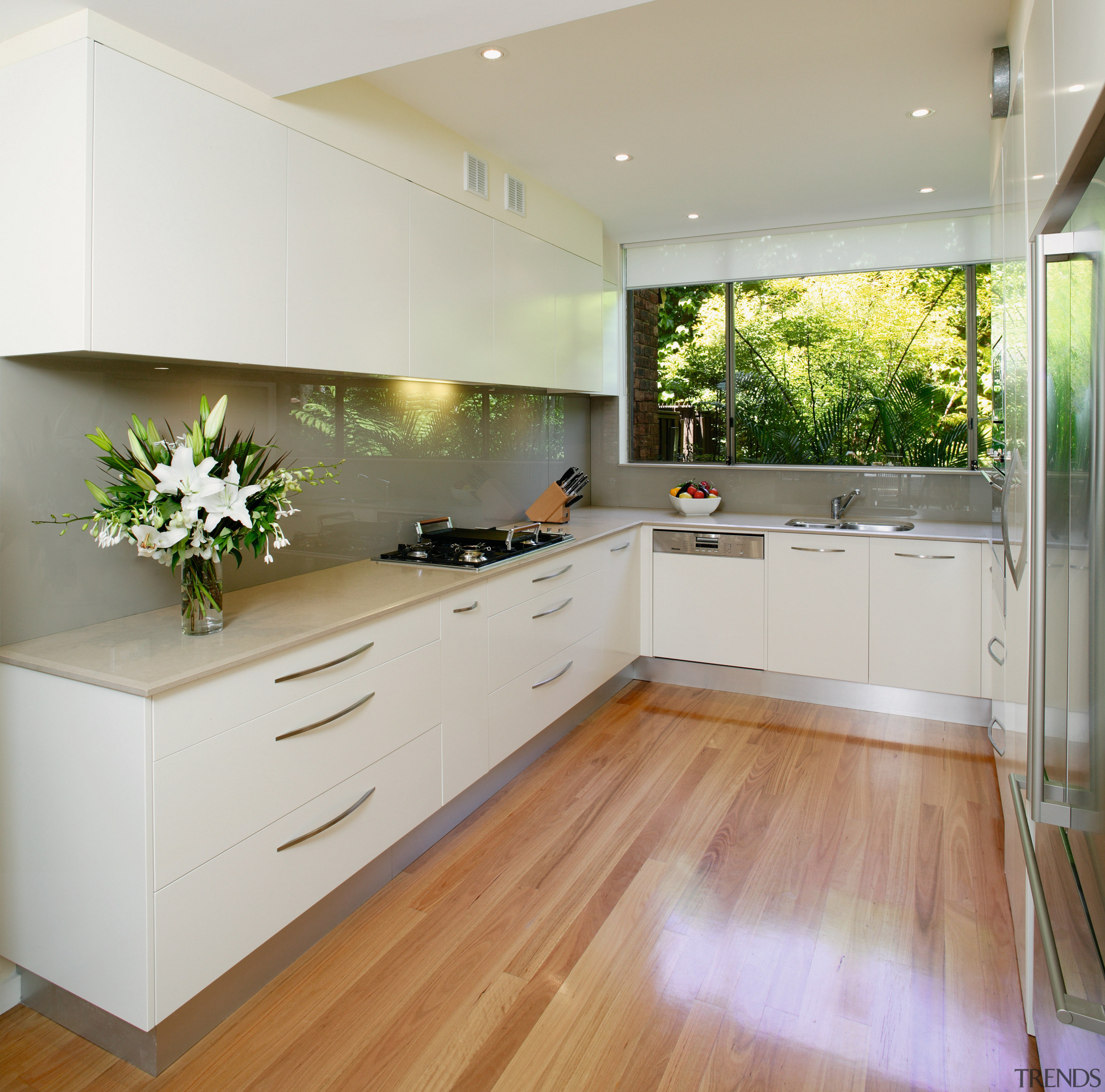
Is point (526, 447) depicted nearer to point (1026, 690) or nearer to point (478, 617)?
point (478, 617)

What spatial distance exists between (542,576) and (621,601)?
0.98 metres

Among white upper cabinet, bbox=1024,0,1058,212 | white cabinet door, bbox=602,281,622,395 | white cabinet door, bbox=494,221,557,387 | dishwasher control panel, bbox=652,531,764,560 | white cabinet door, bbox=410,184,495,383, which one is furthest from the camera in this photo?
white cabinet door, bbox=602,281,622,395

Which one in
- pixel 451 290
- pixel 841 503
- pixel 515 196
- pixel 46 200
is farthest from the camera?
pixel 841 503

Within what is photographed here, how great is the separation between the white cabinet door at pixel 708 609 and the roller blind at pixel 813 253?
171 centimetres

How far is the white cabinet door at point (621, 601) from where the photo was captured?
385 cm

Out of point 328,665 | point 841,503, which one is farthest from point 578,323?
point 328,665

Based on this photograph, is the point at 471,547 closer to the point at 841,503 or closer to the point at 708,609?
the point at 708,609

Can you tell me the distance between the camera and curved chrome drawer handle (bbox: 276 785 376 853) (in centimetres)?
196

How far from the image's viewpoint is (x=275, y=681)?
1.90 m

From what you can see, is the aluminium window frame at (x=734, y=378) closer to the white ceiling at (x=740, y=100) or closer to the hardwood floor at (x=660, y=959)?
the white ceiling at (x=740, y=100)

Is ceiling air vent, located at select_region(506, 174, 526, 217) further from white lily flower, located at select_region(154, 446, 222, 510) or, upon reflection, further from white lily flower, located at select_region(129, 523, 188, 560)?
white lily flower, located at select_region(129, 523, 188, 560)

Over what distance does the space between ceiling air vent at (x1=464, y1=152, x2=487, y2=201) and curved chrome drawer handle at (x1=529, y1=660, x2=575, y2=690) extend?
6.33ft

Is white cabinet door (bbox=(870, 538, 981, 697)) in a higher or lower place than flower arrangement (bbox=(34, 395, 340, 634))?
lower

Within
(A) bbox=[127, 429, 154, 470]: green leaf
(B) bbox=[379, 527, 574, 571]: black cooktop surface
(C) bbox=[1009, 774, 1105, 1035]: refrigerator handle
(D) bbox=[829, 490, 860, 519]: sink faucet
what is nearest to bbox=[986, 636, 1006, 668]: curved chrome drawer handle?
(C) bbox=[1009, 774, 1105, 1035]: refrigerator handle
